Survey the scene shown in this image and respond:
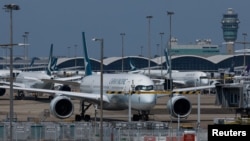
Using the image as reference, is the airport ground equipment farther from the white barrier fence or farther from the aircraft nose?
the aircraft nose

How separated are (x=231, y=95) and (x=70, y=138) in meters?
23.3

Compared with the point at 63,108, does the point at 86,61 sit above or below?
above

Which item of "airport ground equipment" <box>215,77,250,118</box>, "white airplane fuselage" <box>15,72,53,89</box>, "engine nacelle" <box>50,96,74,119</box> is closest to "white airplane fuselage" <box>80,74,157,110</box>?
"engine nacelle" <box>50,96,74,119</box>

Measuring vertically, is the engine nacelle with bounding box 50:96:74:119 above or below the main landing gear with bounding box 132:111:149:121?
above

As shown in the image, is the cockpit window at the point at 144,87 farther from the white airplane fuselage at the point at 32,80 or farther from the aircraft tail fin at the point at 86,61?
the white airplane fuselage at the point at 32,80

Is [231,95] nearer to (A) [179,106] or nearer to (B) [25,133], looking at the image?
(B) [25,133]

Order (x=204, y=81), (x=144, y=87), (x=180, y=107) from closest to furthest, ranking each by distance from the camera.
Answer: (x=144, y=87) → (x=180, y=107) → (x=204, y=81)

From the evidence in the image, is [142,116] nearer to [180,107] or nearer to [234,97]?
[180,107]

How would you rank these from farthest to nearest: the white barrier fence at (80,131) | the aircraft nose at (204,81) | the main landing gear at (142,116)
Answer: the aircraft nose at (204,81) → the main landing gear at (142,116) → the white barrier fence at (80,131)

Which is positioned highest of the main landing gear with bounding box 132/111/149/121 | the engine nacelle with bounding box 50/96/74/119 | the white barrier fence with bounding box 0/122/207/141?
the engine nacelle with bounding box 50/96/74/119

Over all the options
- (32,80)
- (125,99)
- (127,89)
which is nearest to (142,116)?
(125,99)

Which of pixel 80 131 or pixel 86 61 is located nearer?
pixel 80 131

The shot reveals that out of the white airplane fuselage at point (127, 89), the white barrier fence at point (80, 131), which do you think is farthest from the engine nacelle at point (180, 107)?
the white barrier fence at point (80, 131)

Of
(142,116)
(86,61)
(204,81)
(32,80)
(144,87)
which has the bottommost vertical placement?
(142,116)
